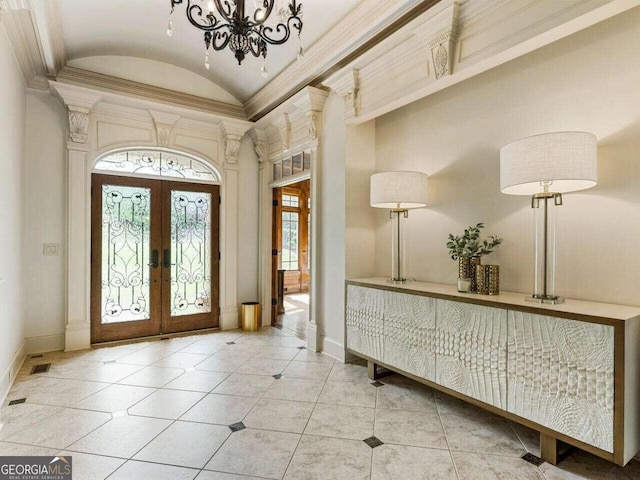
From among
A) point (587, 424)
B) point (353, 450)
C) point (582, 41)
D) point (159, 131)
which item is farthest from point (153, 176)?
point (587, 424)

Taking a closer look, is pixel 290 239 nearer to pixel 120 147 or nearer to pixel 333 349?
pixel 120 147

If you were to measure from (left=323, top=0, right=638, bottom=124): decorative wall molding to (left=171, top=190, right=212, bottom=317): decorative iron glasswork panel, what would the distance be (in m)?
2.70

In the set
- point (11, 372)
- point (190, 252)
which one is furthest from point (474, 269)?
point (11, 372)

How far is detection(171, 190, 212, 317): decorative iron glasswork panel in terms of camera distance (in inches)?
192

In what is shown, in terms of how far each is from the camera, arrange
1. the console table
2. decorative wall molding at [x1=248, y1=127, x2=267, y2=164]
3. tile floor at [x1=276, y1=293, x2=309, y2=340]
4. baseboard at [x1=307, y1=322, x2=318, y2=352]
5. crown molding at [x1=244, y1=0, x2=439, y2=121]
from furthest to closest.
Result: 1. decorative wall molding at [x1=248, y1=127, x2=267, y2=164]
2. tile floor at [x1=276, y1=293, x2=309, y2=340]
3. baseboard at [x1=307, y1=322, x2=318, y2=352]
4. crown molding at [x1=244, y1=0, x2=439, y2=121]
5. the console table

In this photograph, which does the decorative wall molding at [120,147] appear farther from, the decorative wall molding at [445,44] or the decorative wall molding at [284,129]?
the decorative wall molding at [445,44]

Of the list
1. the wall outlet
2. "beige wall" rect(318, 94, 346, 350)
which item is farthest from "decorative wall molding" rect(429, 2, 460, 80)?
the wall outlet

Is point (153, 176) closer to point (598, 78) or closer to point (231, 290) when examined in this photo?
point (231, 290)

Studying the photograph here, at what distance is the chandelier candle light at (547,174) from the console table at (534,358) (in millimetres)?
257

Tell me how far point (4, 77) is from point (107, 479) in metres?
3.17

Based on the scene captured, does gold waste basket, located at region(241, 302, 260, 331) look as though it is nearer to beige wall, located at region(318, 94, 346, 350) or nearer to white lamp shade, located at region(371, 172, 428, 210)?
beige wall, located at region(318, 94, 346, 350)

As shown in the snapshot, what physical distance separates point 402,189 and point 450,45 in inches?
46.0

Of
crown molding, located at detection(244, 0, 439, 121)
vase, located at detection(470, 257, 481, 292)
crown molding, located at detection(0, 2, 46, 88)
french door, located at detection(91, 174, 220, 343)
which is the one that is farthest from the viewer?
french door, located at detection(91, 174, 220, 343)

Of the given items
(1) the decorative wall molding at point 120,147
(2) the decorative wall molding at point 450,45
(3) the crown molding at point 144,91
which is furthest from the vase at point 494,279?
(3) the crown molding at point 144,91
